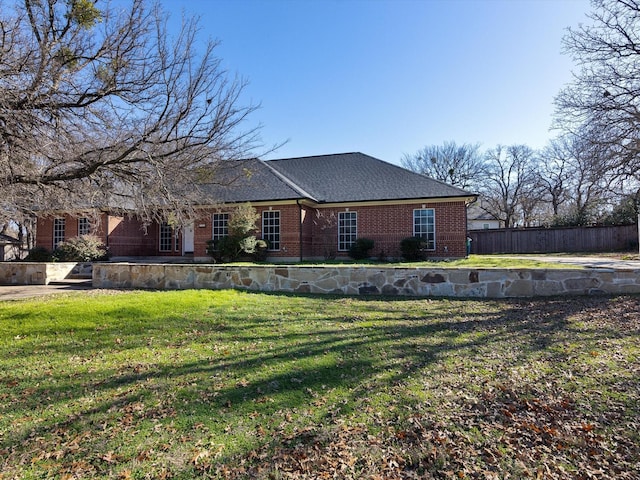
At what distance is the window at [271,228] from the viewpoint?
58.0 ft

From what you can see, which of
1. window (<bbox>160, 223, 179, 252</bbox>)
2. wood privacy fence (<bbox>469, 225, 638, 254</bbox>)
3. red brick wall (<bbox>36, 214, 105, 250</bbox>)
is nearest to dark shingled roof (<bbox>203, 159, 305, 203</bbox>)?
window (<bbox>160, 223, 179, 252</bbox>)

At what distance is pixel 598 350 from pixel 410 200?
12375mm

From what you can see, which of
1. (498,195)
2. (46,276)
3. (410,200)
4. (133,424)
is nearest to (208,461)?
(133,424)

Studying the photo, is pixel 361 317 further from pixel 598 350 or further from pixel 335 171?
pixel 335 171

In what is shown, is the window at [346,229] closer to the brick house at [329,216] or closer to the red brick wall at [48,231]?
the brick house at [329,216]

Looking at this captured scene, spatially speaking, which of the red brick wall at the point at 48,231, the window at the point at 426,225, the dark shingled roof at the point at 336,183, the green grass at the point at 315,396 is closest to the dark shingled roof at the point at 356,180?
the dark shingled roof at the point at 336,183

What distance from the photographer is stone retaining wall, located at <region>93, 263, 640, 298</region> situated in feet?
27.9

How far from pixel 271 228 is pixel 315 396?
14481mm

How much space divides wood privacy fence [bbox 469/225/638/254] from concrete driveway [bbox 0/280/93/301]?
23801 millimetres

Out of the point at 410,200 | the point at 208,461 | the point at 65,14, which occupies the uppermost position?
the point at 65,14

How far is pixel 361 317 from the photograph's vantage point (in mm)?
6816

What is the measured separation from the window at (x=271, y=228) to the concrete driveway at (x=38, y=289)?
7.34 meters

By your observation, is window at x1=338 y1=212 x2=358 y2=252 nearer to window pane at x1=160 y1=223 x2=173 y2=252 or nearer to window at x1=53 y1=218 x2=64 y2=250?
window pane at x1=160 y1=223 x2=173 y2=252

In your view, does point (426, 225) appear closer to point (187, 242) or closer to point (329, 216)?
point (329, 216)
